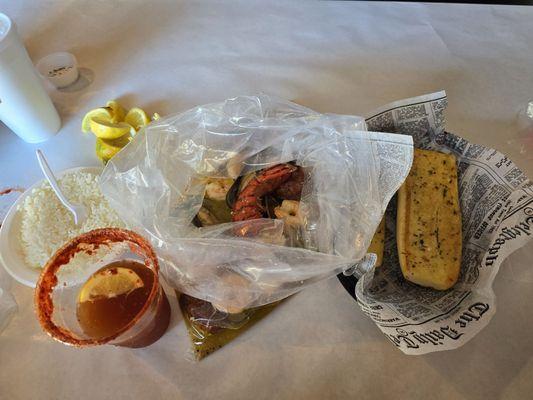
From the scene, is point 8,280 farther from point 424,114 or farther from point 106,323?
point 424,114

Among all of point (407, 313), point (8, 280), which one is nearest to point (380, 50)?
point (407, 313)

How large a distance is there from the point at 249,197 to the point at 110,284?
27 cm

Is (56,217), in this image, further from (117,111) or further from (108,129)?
(117,111)

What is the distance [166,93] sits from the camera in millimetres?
1080

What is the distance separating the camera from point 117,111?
3.26 ft

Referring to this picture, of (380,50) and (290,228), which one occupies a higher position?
(380,50)

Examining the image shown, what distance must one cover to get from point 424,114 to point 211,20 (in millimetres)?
759

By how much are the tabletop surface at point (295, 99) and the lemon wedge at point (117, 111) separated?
→ 0.06m

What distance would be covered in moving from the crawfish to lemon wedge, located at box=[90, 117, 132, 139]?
1.12 ft

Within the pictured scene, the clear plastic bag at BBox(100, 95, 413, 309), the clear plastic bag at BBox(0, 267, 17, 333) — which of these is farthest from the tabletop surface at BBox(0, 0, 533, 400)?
A: the clear plastic bag at BBox(100, 95, 413, 309)

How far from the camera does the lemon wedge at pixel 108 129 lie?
892mm

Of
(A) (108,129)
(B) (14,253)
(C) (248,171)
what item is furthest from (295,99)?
(B) (14,253)

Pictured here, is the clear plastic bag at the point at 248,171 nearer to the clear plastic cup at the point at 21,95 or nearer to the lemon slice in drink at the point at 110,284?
the lemon slice in drink at the point at 110,284

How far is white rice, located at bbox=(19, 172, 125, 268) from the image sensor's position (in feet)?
2.45
